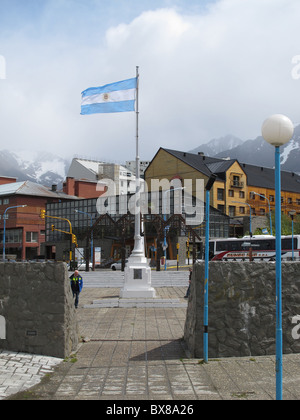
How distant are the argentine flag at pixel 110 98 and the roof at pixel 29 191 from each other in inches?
2440

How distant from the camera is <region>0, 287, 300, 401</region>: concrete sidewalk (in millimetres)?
7375

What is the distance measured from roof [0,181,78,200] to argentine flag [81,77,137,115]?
62.0 m

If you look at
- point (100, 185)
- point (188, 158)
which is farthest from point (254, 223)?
point (100, 185)

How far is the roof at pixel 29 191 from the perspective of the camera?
81.2m

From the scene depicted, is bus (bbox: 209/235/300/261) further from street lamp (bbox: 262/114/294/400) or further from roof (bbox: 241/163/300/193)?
street lamp (bbox: 262/114/294/400)

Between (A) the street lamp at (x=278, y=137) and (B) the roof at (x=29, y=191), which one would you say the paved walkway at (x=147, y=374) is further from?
(B) the roof at (x=29, y=191)

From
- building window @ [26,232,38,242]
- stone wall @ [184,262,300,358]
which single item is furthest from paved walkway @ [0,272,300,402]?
building window @ [26,232,38,242]

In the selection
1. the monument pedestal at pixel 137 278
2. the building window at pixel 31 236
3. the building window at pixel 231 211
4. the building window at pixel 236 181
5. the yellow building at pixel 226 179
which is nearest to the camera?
the monument pedestal at pixel 137 278

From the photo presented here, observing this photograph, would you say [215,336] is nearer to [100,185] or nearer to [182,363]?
[182,363]

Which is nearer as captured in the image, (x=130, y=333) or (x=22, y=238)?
(x=130, y=333)

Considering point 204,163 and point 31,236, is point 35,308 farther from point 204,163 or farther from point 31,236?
point 204,163

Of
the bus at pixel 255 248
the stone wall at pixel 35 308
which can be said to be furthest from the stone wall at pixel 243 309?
the bus at pixel 255 248

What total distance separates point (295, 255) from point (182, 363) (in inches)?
1473
